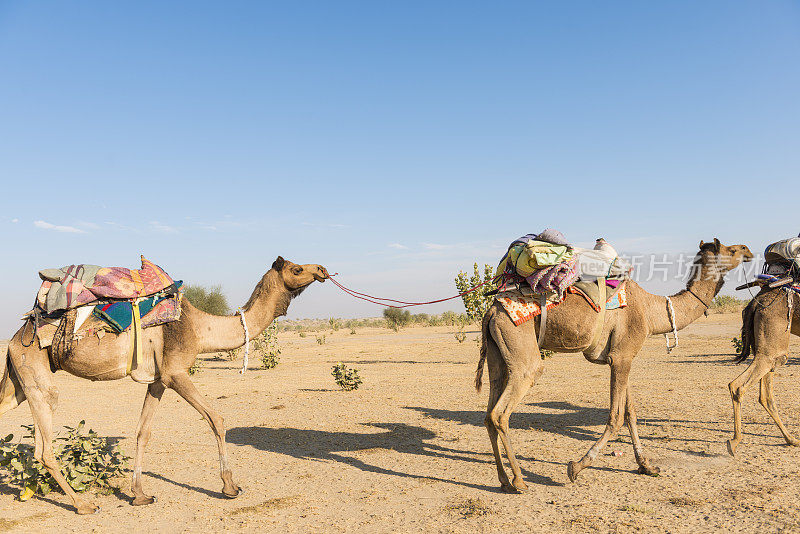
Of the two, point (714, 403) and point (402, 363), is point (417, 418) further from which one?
point (402, 363)

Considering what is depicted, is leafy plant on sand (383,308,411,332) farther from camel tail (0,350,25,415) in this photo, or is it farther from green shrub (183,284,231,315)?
camel tail (0,350,25,415)

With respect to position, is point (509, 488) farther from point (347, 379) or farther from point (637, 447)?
point (347, 379)

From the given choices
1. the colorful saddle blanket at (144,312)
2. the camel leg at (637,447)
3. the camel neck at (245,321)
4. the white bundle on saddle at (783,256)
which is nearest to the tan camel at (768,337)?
the white bundle on saddle at (783,256)

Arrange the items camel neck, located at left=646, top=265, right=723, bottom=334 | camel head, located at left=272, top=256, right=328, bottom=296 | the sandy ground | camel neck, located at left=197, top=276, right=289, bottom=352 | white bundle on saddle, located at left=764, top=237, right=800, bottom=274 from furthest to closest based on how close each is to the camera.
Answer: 1. white bundle on saddle, located at left=764, top=237, right=800, bottom=274
2. camel neck, located at left=646, top=265, right=723, bottom=334
3. camel head, located at left=272, top=256, right=328, bottom=296
4. camel neck, located at left=197, top=276, right=289, bottom=352
5. the sandy ground

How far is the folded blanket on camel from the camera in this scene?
609 cm

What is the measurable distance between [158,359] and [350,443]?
393cm

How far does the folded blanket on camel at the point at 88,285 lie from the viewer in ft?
20.0

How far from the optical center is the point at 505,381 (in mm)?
6609

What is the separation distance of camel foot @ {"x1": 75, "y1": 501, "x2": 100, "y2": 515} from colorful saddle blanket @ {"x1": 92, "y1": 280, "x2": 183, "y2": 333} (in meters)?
1.98

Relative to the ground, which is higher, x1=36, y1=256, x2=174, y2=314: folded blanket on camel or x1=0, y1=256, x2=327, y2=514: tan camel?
x1=36, y1=256, x2=174, y2=314: folded blanket on camel

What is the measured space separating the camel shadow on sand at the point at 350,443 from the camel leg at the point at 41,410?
3169 millimetres

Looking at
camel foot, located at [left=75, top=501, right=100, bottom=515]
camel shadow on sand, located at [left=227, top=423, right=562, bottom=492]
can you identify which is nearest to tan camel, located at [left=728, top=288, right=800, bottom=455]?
camel shadow on sand, located at [left=227, top=423, right=562, bottom=492]

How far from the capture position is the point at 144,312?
635cm

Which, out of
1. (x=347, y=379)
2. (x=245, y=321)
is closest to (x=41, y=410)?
(x=245, y=321)
